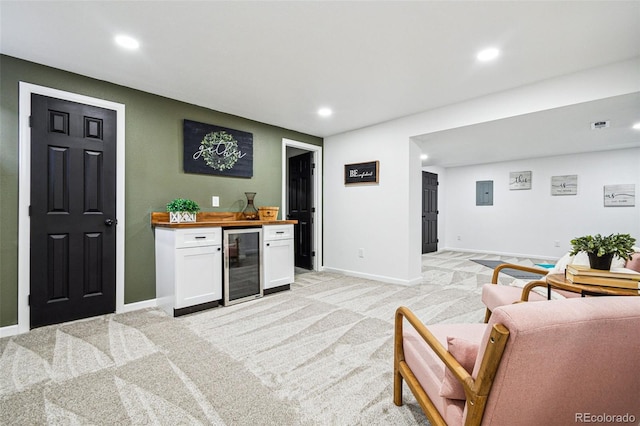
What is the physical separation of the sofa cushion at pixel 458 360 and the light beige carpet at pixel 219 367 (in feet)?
1.97

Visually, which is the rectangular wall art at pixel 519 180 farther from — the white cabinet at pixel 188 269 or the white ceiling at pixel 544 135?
the white cabinet at pixel 188 269

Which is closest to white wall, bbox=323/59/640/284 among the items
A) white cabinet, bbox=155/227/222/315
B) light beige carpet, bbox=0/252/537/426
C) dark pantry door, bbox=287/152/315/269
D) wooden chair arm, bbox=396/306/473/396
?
dark pantry door, bbox=287/152/315/269

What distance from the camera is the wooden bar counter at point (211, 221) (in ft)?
10.1

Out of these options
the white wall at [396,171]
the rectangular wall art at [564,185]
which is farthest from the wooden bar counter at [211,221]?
the rectangular wall art at [564,185]

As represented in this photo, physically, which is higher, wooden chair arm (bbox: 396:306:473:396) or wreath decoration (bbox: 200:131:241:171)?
wreath decoration (bbox: 200:131:241:171)

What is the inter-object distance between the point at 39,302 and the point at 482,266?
21.5 feet

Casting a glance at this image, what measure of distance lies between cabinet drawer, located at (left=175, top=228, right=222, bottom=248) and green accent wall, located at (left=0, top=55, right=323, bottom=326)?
61cm

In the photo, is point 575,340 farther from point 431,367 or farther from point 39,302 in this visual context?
point 39,302

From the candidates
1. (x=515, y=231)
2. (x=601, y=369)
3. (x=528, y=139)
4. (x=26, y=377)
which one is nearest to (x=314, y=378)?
(x=601, y=369)

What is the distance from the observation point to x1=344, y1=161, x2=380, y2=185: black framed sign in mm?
4555

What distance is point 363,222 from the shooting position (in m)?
4.74

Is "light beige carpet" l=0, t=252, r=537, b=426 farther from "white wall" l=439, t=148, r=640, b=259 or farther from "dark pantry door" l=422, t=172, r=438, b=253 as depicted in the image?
"white wall" l=439, t=148, r=640, b=259

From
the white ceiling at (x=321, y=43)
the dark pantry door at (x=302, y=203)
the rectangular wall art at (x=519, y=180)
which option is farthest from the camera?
the rectangular wall art at (x=519, y=180)

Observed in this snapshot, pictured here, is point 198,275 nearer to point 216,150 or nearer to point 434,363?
point 216,150
